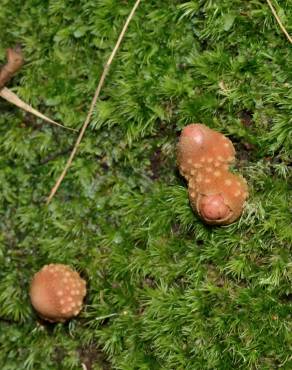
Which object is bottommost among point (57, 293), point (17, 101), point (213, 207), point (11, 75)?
point (57, 293)

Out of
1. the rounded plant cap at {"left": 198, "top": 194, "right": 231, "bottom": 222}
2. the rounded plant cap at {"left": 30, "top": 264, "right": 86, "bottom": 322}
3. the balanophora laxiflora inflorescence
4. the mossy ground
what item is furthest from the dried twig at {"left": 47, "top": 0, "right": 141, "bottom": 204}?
the rounded plant cap at {"left": 198, "top": 194, "right": 231, "bottom": 222}

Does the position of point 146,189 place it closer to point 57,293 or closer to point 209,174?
point 209,174

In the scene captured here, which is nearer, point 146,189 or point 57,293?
point 57,293

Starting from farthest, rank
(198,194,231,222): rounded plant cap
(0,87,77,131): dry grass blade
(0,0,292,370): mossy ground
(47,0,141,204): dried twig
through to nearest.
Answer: (0,87,77,131): dry grass blade, (47,0,141,204): dried twig, (0,0,292,370): mossy ground, (198,194,231,222): rounded plant cap

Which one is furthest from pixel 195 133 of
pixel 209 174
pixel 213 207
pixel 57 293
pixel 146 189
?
pixel 57 293

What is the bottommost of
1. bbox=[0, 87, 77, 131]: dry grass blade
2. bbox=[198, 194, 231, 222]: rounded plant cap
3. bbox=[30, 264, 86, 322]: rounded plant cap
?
bbox=[30, 264, 86, 322]: rounded plant cap

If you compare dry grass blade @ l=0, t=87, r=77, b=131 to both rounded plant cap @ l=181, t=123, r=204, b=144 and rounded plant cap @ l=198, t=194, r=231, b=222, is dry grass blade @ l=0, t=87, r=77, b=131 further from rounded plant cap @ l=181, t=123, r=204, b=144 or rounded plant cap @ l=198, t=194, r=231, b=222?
rounded plant cap @ l=198, t=194, r=231, b=222
